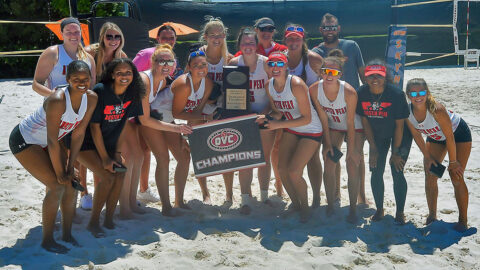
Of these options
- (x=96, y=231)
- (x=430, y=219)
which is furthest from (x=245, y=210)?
(x=430, y=219)

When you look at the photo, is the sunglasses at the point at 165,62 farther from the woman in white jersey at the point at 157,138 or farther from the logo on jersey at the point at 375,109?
the logo on jersey at the point at 375,109

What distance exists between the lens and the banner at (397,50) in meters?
7.37

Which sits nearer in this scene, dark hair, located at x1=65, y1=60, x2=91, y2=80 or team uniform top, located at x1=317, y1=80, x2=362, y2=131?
dark hair, located at x1=65, y1=60, x2=91, y2=80

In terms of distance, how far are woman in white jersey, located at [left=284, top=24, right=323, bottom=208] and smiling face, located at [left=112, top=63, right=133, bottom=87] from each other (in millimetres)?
1528

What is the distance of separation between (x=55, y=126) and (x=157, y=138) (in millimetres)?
1114

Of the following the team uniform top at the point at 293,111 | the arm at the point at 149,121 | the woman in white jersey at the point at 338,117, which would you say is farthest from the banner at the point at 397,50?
the arm at the point at 149,121

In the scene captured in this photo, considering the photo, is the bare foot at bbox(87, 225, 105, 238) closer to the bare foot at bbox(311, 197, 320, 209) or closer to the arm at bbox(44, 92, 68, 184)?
the arm at bbox(44, 92, 68, 184)

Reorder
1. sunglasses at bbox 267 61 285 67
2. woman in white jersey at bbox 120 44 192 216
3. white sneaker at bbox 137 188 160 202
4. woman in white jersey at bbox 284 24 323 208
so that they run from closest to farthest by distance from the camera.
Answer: sunglasses at bbox 267 61 285 67
woman in white jersey at bbox 120 44 192 216
woman in white jersey at bbox 284 24 323 208
white sneaker at bbox 137 188 160 202

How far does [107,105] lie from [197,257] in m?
1.31

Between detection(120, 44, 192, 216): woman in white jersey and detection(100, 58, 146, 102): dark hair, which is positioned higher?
detection(100, 58, 146, 102): dark hair

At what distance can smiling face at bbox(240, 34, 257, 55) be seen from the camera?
423 cm

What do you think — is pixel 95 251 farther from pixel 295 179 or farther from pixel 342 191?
pixel 342 191

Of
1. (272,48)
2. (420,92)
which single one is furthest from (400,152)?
(272,48)

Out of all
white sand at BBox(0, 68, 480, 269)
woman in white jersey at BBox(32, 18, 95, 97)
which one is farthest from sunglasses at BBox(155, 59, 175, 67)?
white sand at BBox(0, 68, 480, 269)
